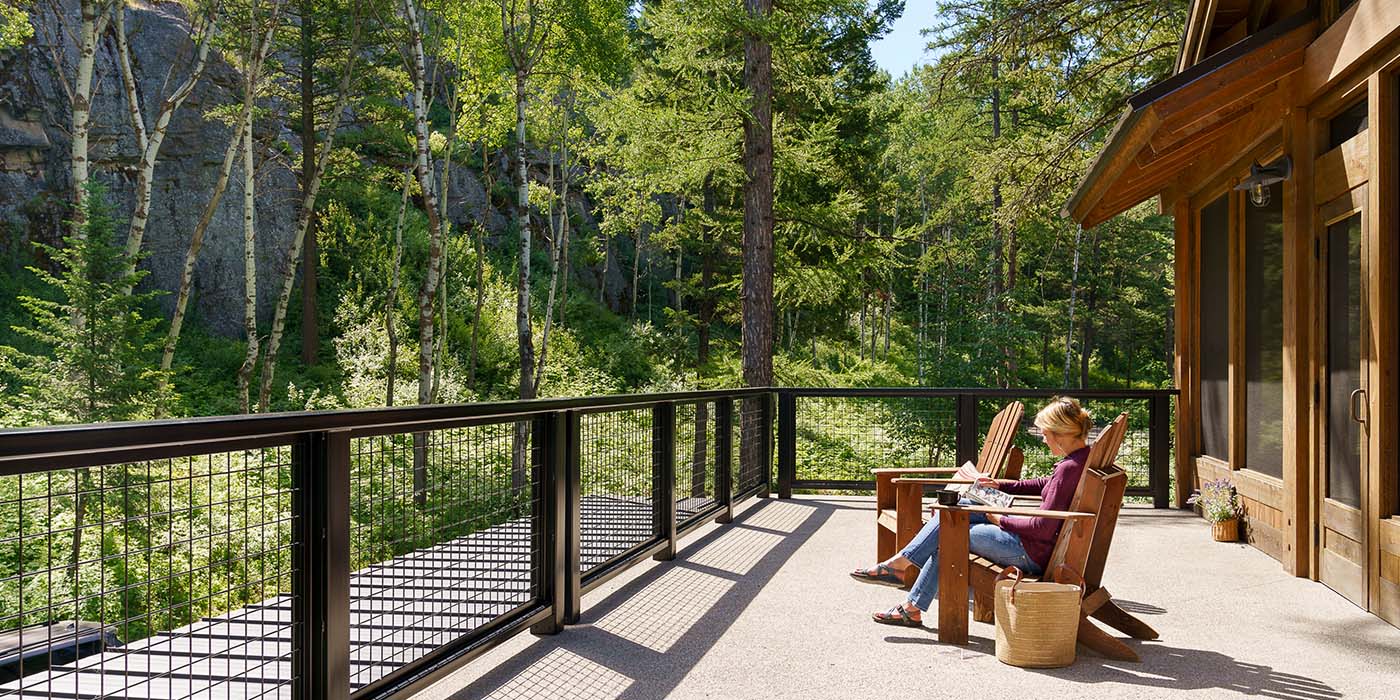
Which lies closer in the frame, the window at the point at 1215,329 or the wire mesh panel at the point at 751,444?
the window at the point at 1215,329

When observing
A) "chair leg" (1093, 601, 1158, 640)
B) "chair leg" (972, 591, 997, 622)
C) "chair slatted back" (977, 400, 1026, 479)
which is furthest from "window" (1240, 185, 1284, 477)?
"chair leg" (972, 591, 997, 622)

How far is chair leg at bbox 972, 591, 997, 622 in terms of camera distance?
447 cm

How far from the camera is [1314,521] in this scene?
219 inches

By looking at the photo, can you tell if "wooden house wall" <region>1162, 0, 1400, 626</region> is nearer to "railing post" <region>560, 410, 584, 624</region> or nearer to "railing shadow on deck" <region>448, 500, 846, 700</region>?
"railing shadow on deck" <region>448, 500, 846, 700</region>

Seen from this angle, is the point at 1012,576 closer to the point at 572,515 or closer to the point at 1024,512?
the point at 1024,512

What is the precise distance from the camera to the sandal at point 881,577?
547cm

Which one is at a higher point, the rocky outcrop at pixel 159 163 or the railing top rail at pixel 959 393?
the rocky outcrop at pixel 159 163

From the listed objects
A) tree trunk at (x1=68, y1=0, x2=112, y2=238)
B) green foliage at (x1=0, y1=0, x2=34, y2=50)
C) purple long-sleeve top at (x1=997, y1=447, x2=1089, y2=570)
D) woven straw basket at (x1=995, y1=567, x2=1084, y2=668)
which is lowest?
woven straw basket at (x1=995, y1=567, x2=1084, y2=668)

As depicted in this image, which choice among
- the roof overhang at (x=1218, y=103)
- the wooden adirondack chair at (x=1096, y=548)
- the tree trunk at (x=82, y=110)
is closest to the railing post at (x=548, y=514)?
the wooden adirondack chair at (x=1096, y=548)

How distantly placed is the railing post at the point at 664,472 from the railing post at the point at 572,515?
1.35m

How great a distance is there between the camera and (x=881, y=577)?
5.55 metres

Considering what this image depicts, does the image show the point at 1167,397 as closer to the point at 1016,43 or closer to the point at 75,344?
the point at 1016,43

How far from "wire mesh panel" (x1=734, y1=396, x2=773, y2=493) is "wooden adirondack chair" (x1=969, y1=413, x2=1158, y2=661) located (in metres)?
4.26

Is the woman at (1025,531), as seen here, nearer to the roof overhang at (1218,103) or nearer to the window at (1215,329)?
the roof overhang at (1218,103)
